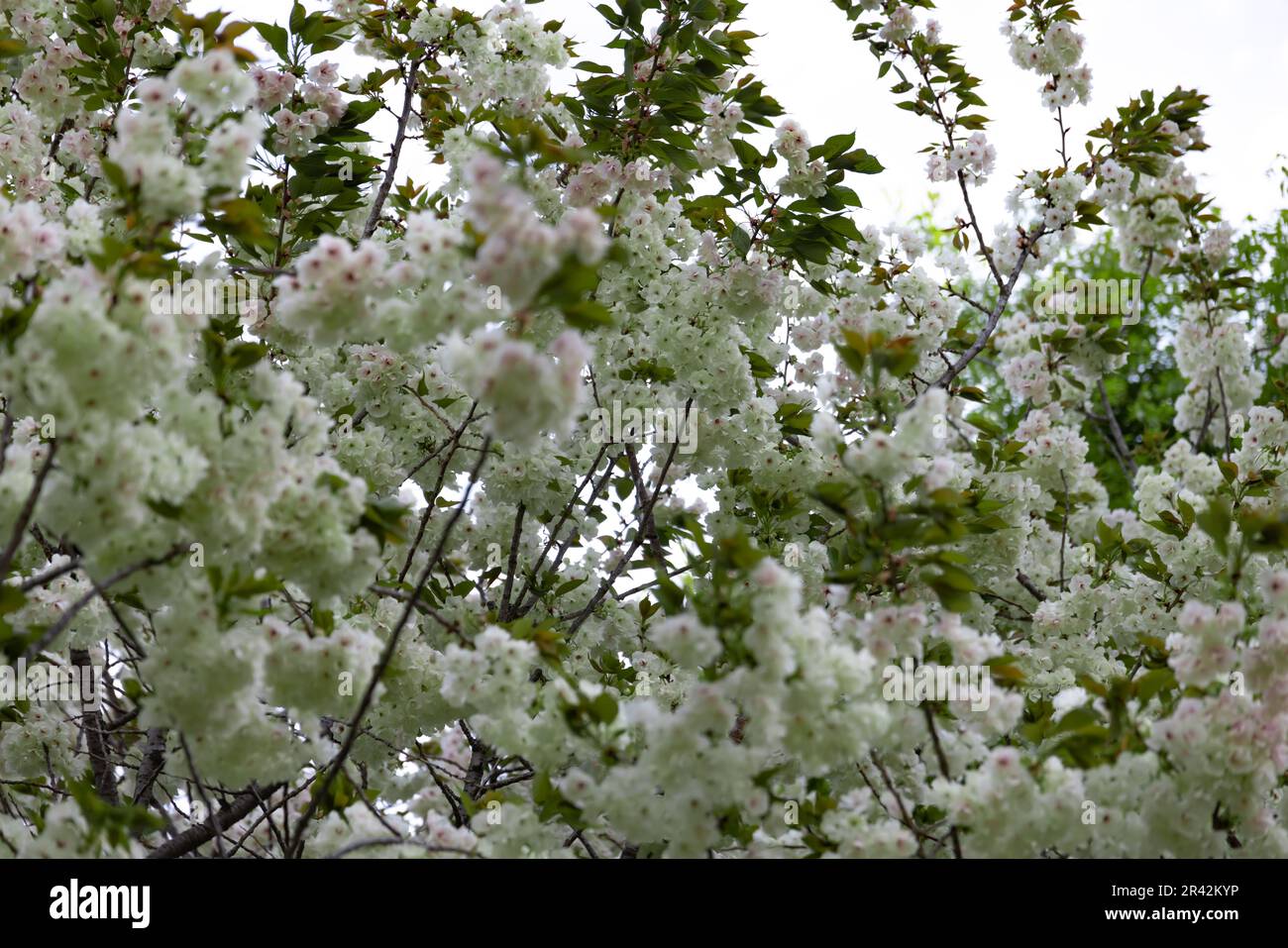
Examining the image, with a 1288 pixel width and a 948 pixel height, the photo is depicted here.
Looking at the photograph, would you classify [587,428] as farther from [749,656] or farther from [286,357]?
[749,656]

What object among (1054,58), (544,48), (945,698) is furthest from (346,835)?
(1054,58)

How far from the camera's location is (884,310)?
15.0 ft

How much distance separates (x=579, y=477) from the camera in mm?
4398

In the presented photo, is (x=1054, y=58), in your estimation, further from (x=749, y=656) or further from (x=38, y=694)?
(x=38, y=694)

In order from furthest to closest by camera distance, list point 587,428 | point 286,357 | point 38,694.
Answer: point 587,428
point 286,357
point 38,694

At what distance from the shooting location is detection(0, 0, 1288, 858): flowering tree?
2041mm

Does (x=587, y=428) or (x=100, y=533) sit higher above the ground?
(x=587, y=428)

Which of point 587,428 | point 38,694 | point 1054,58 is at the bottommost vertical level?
point 38,694

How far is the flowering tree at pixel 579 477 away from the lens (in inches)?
80.4

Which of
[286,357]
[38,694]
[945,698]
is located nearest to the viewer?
[945,698]

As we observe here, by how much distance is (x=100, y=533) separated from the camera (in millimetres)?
1938
